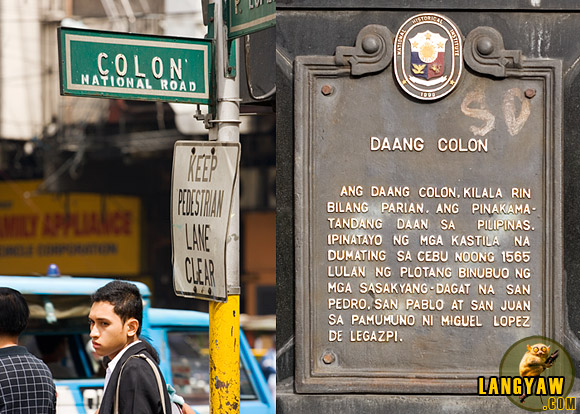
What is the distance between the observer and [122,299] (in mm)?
4449

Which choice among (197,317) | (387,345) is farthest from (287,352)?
(197,317)

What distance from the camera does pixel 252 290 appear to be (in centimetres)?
2105

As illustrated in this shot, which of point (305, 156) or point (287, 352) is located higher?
point (305, 156)

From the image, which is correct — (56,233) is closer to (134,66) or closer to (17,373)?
(134,66)

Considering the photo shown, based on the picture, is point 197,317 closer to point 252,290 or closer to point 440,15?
point 440,15

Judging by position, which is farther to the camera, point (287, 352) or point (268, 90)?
point (268, 90)

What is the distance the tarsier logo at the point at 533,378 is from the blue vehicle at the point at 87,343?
13.8ft

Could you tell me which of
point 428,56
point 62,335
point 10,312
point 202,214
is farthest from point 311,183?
point 62,335

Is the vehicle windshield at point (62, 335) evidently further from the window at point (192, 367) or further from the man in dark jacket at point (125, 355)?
the man in dark jacket at point (125, 355)

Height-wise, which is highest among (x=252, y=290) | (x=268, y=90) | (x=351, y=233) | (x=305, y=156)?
(x=268, y=90)

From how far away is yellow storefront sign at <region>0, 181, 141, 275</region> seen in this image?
20734 mm

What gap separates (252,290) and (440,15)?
16068 mm

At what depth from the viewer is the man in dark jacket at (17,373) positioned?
4.60 metres

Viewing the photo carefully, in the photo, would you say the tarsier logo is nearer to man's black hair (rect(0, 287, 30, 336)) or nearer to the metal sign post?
the metal sign post
